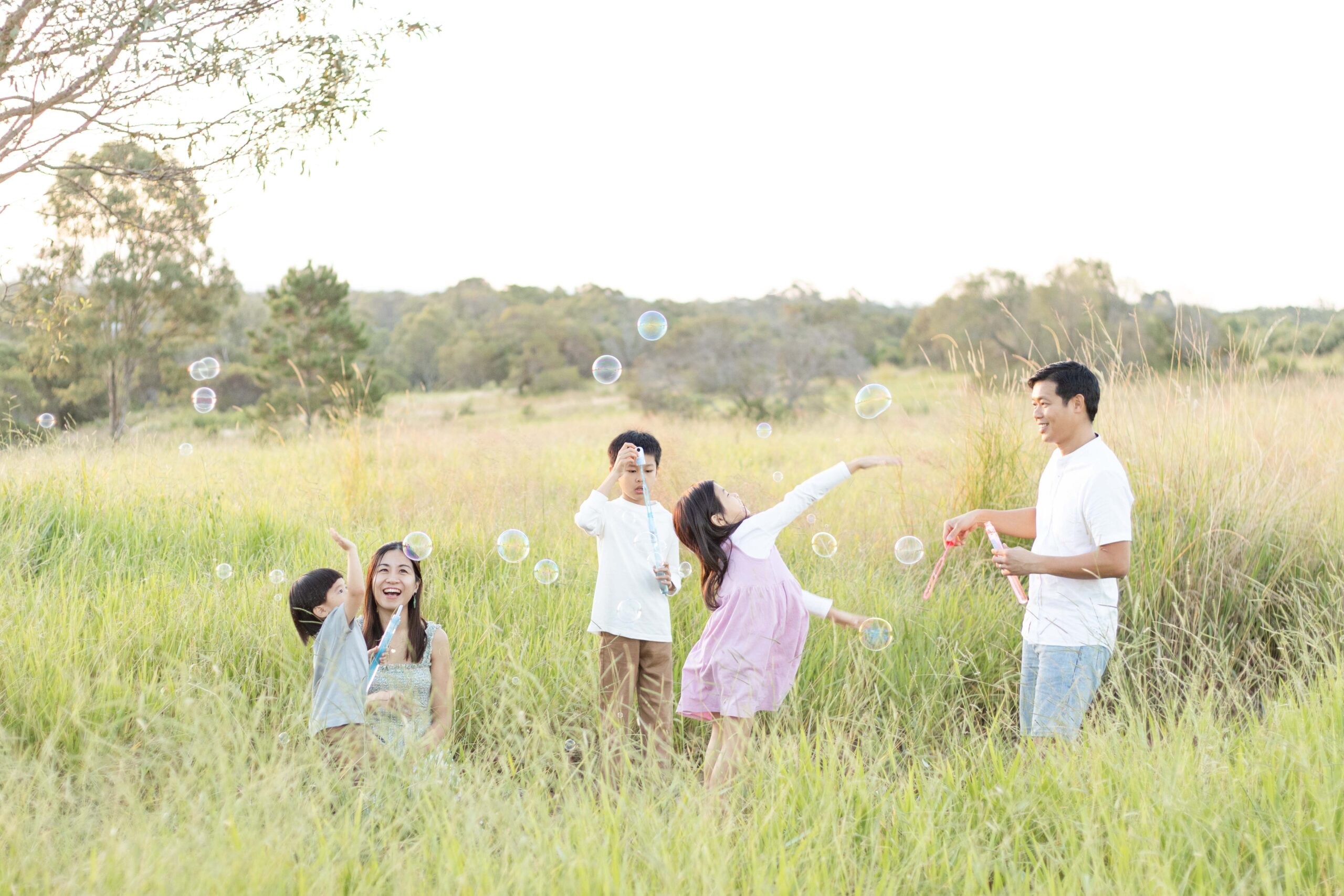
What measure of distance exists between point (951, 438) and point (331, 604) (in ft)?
14.7

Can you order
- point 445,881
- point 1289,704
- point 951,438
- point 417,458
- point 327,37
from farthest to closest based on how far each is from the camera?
point 417,458
point 951,438
point 327,37
point 1289,704
point 445,881

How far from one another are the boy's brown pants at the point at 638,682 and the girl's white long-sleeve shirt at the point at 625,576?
0.20 ft

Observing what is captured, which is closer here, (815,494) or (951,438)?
(815,494)

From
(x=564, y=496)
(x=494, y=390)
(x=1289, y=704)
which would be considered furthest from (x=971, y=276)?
(x=1289, y=704)

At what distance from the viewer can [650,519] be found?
4145 millimetres

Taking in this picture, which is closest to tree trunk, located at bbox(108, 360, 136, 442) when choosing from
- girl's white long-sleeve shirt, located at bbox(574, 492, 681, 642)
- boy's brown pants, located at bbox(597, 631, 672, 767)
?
girl's white long-sleeve shirt, located at bbox(574, 492, 681, 642)

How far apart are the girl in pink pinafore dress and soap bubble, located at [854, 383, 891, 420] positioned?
130 cm

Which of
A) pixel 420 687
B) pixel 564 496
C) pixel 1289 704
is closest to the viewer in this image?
pixel 1289 704

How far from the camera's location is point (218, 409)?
124ft

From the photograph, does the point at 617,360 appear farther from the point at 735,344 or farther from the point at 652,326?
the point at 735,344

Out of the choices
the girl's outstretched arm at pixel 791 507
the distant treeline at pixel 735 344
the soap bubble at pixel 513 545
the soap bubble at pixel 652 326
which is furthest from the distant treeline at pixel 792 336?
the soap bubble at pixel 513 545

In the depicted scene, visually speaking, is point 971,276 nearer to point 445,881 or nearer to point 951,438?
point 951,438

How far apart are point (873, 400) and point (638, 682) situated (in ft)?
7.37

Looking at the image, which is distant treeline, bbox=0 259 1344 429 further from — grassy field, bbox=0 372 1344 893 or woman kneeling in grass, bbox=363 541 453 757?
woman kneeling in grass, bbox=363 541 453 757
